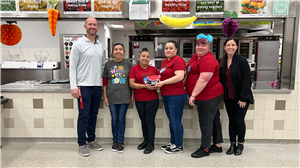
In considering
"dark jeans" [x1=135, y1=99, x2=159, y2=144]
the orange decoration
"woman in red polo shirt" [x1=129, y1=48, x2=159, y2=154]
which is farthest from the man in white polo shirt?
the orange decoration

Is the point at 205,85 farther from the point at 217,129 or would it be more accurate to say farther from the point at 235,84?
the point at 217,129

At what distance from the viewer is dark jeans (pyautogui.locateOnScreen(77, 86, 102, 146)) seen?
2625mm

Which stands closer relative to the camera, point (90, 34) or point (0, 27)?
point (90, 34)

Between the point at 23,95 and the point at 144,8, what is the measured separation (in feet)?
6.76

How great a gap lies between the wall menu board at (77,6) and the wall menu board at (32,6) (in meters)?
0.31

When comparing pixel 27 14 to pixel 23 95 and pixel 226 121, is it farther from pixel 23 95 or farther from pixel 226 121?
pixel 226 121

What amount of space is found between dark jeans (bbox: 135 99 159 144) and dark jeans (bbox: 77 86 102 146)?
0.53m

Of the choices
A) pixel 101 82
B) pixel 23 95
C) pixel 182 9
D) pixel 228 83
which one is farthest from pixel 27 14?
pixel 228 83

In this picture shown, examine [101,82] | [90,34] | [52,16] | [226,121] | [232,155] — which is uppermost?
[52,16]

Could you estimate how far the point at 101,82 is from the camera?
2748 mm

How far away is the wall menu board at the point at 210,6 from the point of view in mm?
2980

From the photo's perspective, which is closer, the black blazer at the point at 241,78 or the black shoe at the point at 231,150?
the black blazer at the point at 241,78

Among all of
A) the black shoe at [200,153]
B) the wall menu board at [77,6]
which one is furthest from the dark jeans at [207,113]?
the wall menu board at [77,6]

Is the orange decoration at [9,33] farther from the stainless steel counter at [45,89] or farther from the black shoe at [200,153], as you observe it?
the black shoe at [200,153]
